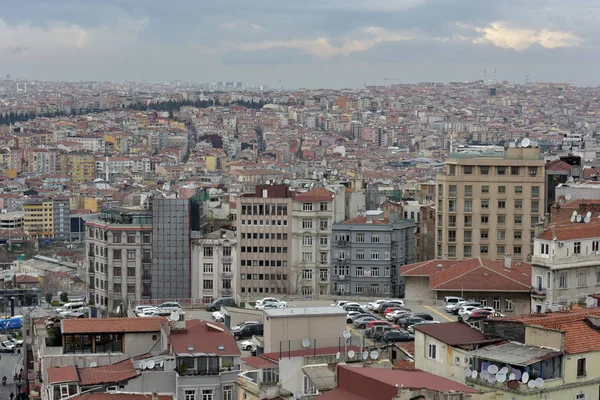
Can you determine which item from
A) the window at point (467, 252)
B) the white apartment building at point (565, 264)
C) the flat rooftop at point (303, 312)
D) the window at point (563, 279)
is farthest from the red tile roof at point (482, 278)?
the window at point (467, 252)

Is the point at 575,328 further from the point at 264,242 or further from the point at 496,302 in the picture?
the point at 264,242

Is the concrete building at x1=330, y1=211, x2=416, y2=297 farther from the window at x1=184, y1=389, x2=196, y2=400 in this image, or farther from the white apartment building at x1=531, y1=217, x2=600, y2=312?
the window at x1=184, y1=389, x2=196, y2=400

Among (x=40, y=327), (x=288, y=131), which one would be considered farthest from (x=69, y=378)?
(x=288, y=131)

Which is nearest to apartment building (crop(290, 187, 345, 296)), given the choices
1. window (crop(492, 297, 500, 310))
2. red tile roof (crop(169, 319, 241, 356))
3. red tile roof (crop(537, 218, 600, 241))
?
window (crop(492, 297, 500, 310))

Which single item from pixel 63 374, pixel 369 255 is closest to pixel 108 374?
pixel 63 374

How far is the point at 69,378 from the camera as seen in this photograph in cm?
1573

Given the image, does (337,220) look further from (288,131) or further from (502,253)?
(288,131)

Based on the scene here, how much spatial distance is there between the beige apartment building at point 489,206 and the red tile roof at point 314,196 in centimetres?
289

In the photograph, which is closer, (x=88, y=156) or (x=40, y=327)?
(x=40, y=327)

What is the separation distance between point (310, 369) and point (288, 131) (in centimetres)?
17244

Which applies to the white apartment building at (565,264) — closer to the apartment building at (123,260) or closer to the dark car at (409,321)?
the dark car at (409,321)

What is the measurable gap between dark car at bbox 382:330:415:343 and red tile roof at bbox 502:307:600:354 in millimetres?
2757

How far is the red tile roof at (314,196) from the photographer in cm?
3750

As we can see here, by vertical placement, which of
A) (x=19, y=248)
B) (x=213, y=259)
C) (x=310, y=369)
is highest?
(x=310, y=369)
